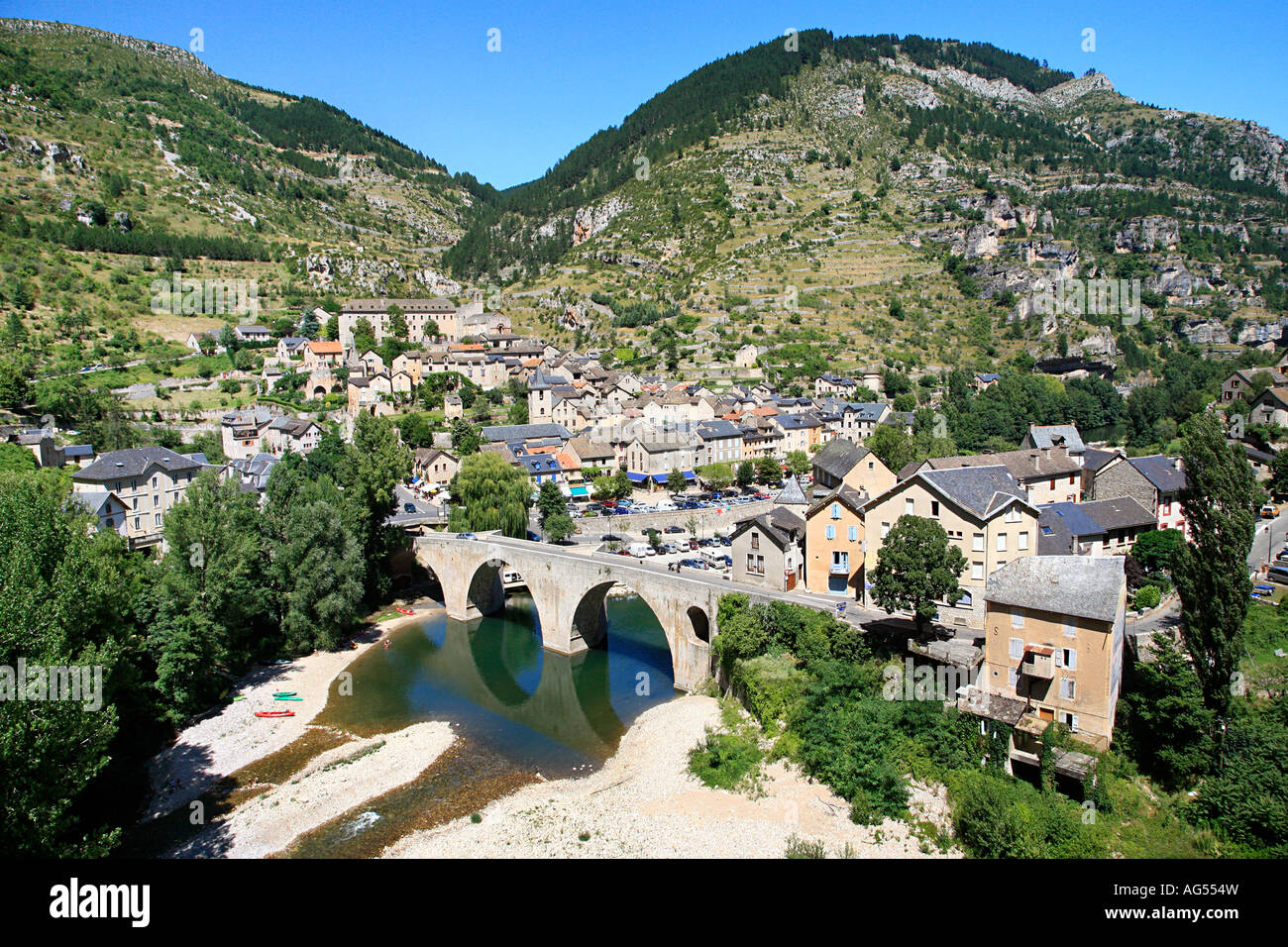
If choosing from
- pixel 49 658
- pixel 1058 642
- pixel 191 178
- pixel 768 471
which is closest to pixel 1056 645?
pixel 1058 642

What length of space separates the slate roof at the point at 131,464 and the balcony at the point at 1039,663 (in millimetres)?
45863

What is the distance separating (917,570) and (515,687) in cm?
1914

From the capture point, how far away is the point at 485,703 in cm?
3269

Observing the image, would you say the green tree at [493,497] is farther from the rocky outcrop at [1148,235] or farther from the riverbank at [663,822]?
the rocky outcrop at [1148,235]

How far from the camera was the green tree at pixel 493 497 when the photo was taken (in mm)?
45406

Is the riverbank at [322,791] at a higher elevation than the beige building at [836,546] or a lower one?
lower

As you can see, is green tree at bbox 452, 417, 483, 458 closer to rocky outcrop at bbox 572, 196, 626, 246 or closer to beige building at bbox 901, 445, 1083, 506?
beige building at bbox 901, 445, 1083, 506

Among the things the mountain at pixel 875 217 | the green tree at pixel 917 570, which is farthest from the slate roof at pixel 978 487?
the mountain at pixel 875 217

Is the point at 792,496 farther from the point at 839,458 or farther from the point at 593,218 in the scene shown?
the point at 593,218

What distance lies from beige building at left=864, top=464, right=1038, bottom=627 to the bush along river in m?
12.7

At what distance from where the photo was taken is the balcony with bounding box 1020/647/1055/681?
2184 centimetres

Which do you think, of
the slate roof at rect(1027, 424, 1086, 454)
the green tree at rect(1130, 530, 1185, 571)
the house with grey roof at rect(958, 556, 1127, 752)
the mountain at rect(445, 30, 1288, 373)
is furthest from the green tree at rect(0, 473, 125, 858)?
the mountain at rect(445, 30, 1288, 373)

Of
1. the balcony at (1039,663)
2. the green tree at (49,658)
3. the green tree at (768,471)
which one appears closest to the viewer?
the green tree at (49,658)
